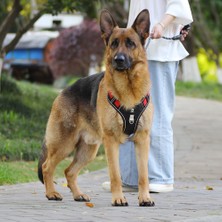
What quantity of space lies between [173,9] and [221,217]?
2.25 meters

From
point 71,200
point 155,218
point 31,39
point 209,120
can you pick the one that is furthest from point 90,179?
point 31,39

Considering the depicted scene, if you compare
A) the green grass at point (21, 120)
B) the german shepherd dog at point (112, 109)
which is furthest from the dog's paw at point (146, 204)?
the green grass at point (21, 120)

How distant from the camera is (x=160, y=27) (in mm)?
7879

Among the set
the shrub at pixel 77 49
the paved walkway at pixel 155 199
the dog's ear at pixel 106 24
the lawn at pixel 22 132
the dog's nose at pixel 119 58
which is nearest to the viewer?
the paved walkway at pixel 155 199

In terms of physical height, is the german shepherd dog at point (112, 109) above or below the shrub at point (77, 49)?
above

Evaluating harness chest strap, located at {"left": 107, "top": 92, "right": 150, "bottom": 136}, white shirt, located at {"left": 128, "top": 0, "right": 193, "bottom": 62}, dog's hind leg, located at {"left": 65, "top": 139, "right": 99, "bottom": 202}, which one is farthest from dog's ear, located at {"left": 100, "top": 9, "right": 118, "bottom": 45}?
dog's hind leg, located at {"left": 65, "top": 139, "right": 99, "bottom": 202}

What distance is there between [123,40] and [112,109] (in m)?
0.63

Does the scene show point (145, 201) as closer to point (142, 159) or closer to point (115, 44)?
point (142, 159)

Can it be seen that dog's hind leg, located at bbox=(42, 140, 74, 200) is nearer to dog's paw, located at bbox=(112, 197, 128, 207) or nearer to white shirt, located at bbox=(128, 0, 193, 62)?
dog's paw, located at bbox=(112, 197, 128, 207)

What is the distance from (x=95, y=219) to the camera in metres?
6.52

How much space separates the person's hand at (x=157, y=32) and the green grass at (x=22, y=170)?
2.63 m

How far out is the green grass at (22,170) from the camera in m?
9.62

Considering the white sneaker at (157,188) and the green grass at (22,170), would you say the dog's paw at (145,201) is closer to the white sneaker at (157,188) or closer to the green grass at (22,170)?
the white sneaker at (157,188)

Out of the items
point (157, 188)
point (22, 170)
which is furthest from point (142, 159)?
point (22, 170)
